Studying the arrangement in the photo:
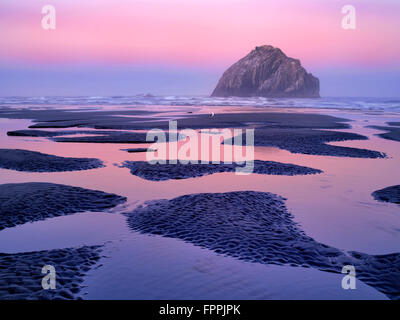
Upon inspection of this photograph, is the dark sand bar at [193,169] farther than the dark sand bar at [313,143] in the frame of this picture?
No

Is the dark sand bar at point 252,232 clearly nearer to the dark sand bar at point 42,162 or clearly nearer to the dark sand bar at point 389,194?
the dark sand bar at point 389,194

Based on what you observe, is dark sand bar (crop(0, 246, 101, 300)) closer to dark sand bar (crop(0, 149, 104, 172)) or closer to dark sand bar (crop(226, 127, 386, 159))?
dark sand bar (crop(0, 149, 104, 172))

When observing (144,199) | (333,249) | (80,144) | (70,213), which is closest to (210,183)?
(144,199)

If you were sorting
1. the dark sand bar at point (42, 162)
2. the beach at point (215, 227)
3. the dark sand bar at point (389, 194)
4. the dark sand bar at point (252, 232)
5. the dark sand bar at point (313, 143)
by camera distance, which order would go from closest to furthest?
the beach at point (215, 227) < the dark sand bar at point (252, 232) < the dark sand bar at point (389, 194) < the dark sand bar at point (42, 162) < the dark sand bar at point (313, 143)

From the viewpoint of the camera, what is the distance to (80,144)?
2173cm

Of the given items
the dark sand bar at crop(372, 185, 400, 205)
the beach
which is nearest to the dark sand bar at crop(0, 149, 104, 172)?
the beach

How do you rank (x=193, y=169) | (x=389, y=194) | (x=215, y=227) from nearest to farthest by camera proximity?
(x=215, y=227) < (x=389, y=194) < (x=193, y=169)

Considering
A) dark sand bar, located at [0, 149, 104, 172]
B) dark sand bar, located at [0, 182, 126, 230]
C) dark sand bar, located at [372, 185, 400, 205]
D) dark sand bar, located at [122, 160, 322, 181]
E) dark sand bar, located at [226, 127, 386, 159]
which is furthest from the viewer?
dark sand bar, located at [226, 127, 386, 159]

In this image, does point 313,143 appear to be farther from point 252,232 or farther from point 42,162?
point 42,162

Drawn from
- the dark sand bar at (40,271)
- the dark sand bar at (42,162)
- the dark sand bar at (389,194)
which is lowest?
the dark sand bar at (40,271)

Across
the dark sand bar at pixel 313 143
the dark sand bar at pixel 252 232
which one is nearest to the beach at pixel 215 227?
the dark sand bar at pixel 252 232

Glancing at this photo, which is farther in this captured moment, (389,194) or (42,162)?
(42,162)

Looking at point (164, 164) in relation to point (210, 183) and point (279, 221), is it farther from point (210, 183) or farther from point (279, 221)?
point (279, 221)

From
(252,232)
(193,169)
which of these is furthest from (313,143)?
(252,232)
